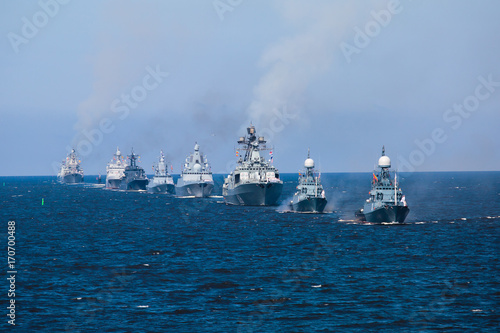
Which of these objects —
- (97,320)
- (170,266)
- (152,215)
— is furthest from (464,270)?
(152,215)

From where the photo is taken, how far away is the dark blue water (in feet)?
109

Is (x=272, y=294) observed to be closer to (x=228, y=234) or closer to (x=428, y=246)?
(x=428, y=246)

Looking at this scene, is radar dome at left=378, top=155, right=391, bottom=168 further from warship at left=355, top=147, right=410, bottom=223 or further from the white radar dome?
the white radar dome

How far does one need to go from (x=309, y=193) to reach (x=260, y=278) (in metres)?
53.9

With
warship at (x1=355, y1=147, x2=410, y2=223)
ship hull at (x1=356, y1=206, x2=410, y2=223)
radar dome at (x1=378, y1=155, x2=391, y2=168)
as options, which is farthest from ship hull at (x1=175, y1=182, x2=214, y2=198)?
radar dome at (x1=378, y1=155, x2=391, y2=168)

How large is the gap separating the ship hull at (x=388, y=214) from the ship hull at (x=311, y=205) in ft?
57.6

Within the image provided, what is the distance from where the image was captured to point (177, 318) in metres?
33.8

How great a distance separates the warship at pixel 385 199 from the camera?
75812 millimetres

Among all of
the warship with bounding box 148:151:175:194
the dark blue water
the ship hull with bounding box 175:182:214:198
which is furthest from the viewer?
the warship with bounding box 148:151:175:194

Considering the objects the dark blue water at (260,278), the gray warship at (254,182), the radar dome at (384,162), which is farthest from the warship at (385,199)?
the gray warship at (254,182)

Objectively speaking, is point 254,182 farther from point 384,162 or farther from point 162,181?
point 162,181

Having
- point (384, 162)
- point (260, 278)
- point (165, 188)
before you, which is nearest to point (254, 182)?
point (384, 162)

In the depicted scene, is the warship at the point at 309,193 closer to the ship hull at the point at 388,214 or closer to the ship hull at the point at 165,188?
the ship hull at the point at 388,214

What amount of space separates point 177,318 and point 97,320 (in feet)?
15.2
